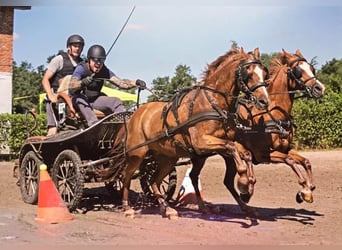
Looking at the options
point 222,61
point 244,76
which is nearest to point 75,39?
point 222,61

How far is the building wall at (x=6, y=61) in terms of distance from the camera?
2336cm

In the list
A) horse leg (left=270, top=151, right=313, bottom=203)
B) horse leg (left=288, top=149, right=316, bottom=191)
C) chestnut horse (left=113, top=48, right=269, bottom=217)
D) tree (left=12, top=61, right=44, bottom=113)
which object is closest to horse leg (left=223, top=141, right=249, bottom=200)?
chestnut horse (left=113, top=48, right=269, bottom=217)

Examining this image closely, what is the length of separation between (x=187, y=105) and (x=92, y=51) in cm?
203

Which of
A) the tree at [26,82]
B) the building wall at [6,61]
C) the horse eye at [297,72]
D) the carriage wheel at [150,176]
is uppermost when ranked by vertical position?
the tree at [26,82]

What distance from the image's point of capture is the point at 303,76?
888 cm

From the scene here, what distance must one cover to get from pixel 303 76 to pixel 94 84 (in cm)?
351

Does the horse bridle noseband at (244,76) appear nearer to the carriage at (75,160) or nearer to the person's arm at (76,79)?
the carriage at (75,160)

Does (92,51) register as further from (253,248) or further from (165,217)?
(253,248)

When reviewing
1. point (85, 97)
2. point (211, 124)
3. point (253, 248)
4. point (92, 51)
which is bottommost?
point (253, 248)

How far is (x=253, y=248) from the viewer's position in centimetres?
643

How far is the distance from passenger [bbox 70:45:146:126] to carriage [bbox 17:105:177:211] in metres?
0.30

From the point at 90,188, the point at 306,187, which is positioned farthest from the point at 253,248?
the point at 90,188

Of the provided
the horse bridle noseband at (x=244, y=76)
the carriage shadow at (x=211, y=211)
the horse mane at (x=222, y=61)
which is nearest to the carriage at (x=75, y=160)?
the carriage shadow at (x=211, y=211)

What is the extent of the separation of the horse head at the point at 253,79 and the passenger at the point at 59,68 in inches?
140
